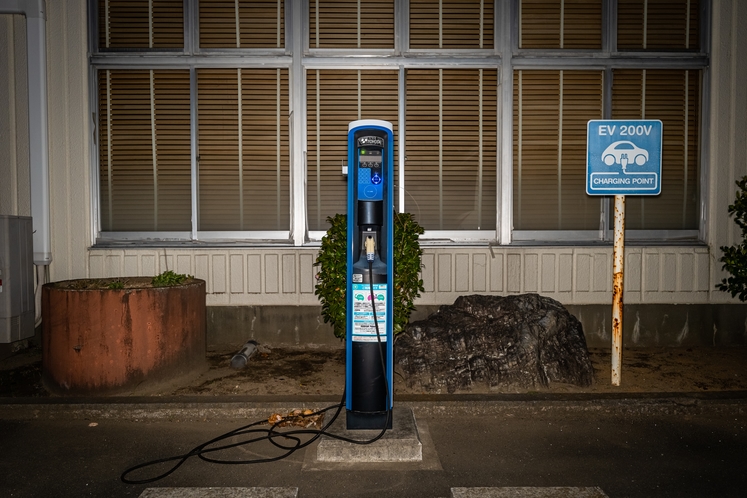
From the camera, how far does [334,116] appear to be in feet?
25.3

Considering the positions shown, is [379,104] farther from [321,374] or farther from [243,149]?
[321,374]

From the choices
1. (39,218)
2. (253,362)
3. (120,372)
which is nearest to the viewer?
(120,372)

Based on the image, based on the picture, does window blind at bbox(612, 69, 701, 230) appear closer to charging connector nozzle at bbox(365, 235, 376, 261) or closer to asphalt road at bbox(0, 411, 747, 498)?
asphalt road at bbox(0, 411, 747, 498)

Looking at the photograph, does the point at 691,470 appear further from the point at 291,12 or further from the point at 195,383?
the point at 291,12

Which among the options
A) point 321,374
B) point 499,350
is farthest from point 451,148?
point 321,374

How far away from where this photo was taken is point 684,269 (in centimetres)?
768

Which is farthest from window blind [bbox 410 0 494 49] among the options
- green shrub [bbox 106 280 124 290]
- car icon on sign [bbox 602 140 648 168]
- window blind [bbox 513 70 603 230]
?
green shrub [bbox 106 280 124 290]

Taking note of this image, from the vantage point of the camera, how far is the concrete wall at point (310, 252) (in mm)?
7438

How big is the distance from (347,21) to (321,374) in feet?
15.1

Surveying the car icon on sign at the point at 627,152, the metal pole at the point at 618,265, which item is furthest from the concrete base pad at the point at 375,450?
the car icon on sign at the point at 627,152

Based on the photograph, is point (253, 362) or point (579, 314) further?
point (579, 314)

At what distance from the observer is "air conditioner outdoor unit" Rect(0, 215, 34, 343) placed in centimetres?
645

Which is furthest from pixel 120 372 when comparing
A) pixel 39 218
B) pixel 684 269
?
pixel 684 269

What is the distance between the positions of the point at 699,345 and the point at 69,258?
8435mm
